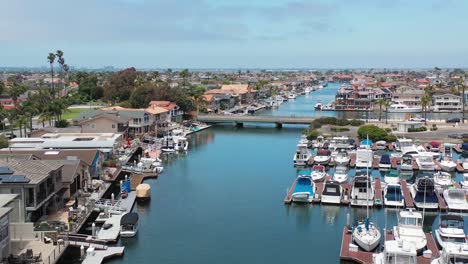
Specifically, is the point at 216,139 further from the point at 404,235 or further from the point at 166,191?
the point at 404,235

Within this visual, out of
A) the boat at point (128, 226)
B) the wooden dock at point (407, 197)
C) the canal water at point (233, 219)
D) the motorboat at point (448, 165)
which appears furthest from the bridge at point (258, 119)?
the boat at point (128, 226)

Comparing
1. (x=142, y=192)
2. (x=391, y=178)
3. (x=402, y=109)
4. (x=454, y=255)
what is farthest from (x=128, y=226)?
(x=402, y=109)

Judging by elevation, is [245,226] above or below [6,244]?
below

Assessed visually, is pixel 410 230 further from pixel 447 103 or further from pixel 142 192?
pixel 447 103

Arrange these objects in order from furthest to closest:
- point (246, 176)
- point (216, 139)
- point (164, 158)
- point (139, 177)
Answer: point (216, 139) → point (164, 158) → point (246, 176) → point (139, 177)

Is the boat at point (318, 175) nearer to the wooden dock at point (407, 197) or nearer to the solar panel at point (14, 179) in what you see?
the wooden dock at point (407, 197)

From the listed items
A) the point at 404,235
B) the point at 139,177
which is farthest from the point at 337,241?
the point at 139,177

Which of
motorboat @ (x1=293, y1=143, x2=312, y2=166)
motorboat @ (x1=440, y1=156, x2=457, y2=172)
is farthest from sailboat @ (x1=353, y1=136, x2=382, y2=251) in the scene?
motorboat @ (x1=293, y1=143, x2=312, y2=166)

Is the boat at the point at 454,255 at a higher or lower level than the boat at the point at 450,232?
higher

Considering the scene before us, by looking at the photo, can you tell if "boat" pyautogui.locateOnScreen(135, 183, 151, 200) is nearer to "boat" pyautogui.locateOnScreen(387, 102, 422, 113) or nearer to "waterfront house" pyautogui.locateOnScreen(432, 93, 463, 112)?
"boat" pyautogui.locateOnScreen(387, 102, 422, 113)
